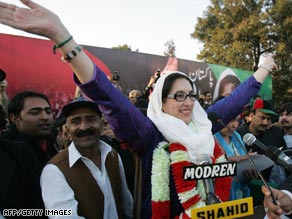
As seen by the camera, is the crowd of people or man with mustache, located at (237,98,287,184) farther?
man with mustache, located at (237,98,287,184)

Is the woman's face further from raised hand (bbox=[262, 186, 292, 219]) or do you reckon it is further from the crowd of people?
raised hand (bbox=[262, 186, 292, 219])

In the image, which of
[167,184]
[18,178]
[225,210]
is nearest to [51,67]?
[18,178]

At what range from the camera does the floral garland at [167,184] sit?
1.76m

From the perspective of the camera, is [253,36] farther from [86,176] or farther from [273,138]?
[86,176]

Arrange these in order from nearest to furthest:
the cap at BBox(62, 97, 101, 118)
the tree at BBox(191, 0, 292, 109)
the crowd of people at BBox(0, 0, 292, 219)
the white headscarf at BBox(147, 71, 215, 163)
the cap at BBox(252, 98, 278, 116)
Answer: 1. the crowd of people at BBox(0, 0, 292, 219)
2. the white headscarf at BBox(147, 71, 215, 163)
3. the cap at BBox(62, 97, 101, 118)
4. the cap at BBox(252, 98, 278, 116)
5. the tree at BBox(191, 0, 292, 109)

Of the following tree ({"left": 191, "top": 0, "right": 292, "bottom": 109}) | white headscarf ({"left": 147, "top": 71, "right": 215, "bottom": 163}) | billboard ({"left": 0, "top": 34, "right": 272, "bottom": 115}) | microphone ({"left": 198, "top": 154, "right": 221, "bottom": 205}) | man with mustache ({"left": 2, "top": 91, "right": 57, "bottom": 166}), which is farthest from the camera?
tree ({"left": 191, "top": 0, "right": 292, "bottom": 109})

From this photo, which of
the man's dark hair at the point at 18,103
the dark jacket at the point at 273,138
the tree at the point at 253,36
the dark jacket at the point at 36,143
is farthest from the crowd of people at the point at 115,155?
the tree at the point at 253,36

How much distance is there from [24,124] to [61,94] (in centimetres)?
307

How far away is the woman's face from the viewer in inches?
75.7

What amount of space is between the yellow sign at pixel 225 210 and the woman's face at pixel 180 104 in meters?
0.56

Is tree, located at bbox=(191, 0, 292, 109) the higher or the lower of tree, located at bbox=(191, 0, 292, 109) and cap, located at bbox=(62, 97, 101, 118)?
the higher

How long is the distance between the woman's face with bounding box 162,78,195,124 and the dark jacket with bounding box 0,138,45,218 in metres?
0.91

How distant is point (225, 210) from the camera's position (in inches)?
60.9

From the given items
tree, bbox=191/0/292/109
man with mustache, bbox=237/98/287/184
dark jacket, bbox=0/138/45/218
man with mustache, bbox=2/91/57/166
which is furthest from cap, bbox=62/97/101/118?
tree, bbox=191/0/292/109
